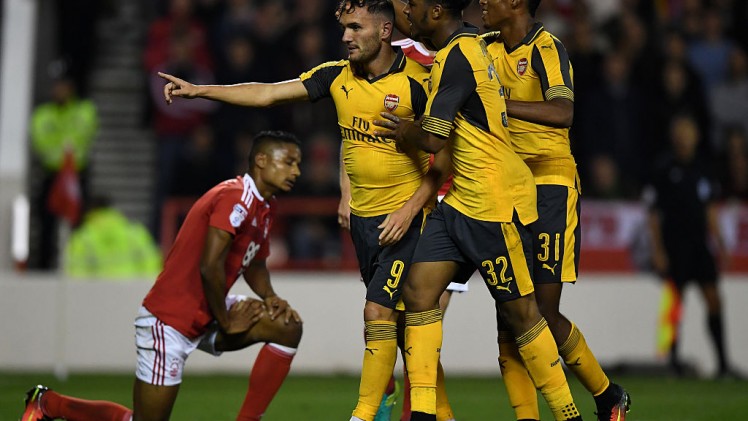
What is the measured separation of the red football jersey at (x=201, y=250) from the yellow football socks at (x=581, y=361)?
1771 mm

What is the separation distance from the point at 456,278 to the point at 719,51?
9.86 metres

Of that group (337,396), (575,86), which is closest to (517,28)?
(337,396)

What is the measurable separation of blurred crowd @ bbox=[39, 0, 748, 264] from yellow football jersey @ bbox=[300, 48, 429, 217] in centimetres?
719

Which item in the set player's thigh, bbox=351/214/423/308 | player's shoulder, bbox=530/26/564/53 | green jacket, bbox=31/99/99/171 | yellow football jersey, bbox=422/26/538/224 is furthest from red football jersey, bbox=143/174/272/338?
green jacket, bbox=31/99/99/171

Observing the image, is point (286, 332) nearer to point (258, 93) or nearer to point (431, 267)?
point (431, 267)

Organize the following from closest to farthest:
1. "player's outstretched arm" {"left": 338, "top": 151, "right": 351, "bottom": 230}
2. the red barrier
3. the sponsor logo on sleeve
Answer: the sponsor logo on sleeve < "player's outstretched arm" {"left": 338, "top": 151, "right": 351, "bottom": 230} < the red barrier

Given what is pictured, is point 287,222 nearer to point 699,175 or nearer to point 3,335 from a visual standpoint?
point 3,335

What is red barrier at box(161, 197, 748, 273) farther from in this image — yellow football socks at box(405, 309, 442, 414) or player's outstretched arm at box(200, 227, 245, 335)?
yellow football socks at box(405, 309, 442, 414)

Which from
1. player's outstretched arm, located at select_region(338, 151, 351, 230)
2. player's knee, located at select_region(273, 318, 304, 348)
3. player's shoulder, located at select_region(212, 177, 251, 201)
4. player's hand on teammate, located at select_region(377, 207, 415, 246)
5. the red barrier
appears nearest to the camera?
player's hand on teammate, located at select_region(377, 207, 415, 246)

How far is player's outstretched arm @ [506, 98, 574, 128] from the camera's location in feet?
21.7

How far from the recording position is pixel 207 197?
7.29 metres

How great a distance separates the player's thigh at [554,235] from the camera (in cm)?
688

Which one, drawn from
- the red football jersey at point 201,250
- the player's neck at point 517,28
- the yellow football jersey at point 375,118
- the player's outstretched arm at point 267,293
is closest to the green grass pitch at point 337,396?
the player's outstretched arm at point 267,293

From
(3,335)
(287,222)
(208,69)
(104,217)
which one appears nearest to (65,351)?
(3,335)
